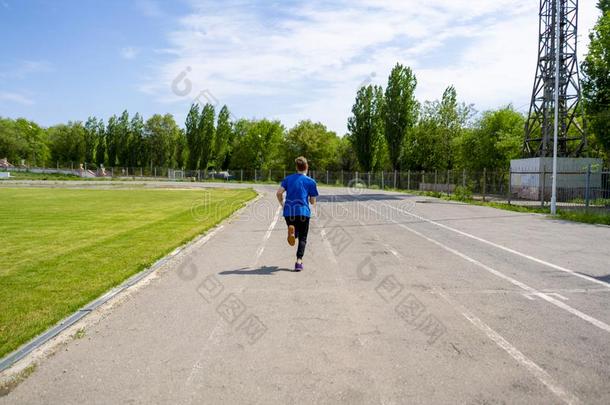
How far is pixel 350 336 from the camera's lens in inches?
178

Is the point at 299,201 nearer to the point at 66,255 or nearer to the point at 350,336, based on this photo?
the point at 350,336

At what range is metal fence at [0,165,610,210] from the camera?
24234mm

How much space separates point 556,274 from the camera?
24.7ft

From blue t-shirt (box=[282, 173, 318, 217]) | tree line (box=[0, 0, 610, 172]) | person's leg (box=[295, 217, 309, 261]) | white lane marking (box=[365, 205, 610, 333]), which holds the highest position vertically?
tree line (box=[0, 0, 610, 172])

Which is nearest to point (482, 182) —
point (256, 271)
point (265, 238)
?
point (265, 238)

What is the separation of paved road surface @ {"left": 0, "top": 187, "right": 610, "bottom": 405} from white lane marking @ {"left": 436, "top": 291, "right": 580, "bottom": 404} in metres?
0.02

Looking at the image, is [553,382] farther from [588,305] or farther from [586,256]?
[586,256]

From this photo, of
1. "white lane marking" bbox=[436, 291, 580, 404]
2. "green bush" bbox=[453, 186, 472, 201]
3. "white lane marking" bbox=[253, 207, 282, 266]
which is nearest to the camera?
"white lane marking" bbox=[436, 291, 580, 404]

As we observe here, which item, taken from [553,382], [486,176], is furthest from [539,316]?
[486,176]

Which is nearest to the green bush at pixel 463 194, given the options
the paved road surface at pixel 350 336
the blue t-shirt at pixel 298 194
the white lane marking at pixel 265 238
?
the white lane marking at pixel 265 238

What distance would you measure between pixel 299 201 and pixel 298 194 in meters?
0.13

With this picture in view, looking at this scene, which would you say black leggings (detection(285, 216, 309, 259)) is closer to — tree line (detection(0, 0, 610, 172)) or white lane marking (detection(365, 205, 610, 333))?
white lane marking (detection(365, 205, 610, 333))

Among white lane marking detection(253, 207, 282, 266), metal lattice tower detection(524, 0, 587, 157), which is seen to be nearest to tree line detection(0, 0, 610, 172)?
metal lattice tower detection(524, 0, 587, 157)

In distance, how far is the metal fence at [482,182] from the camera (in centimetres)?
2423
